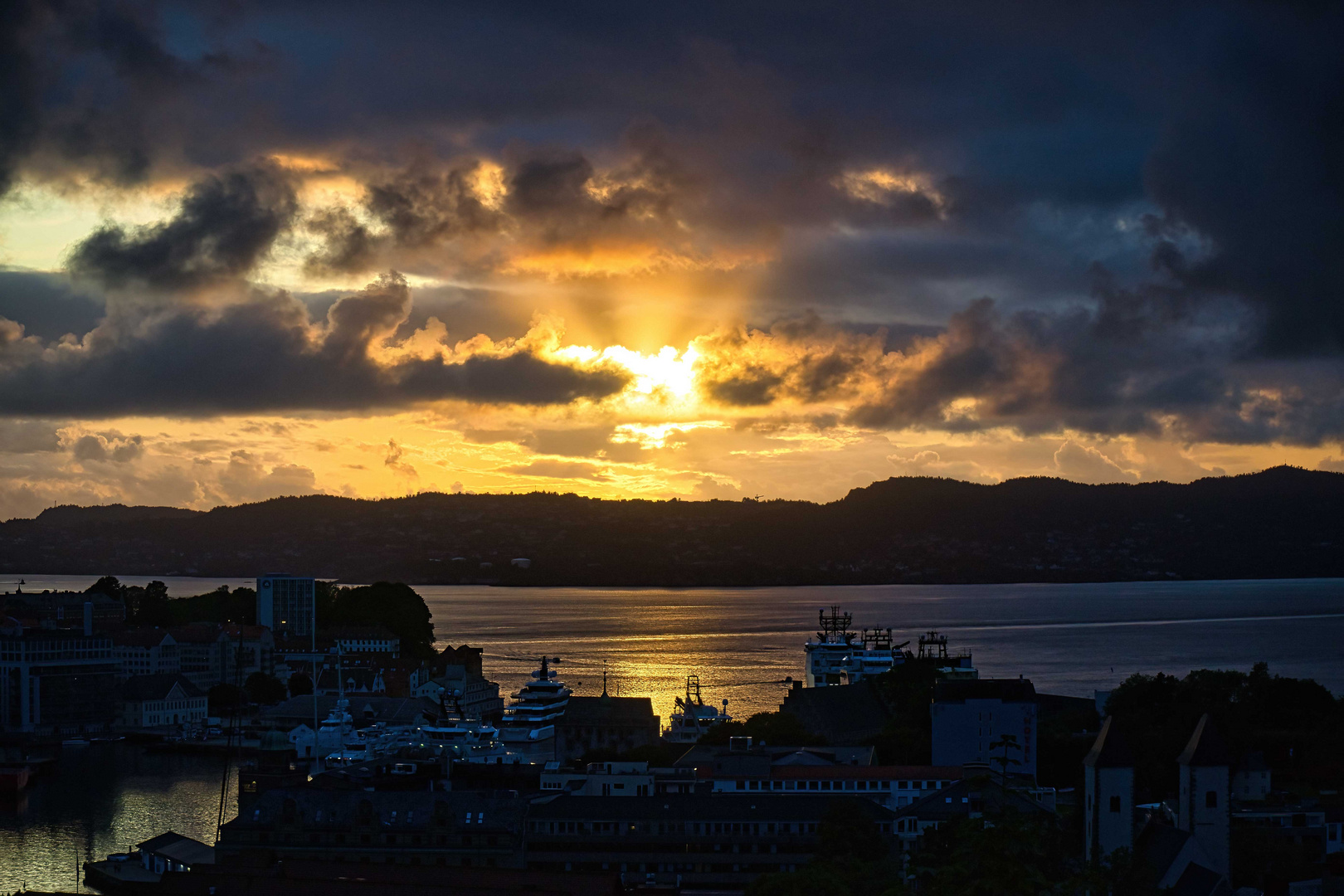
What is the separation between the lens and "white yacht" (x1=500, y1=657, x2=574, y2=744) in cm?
6059

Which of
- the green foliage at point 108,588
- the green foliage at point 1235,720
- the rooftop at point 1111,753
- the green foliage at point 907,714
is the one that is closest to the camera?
the rooftop at point 1111,753

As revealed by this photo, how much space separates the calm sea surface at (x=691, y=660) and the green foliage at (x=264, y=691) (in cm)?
1315

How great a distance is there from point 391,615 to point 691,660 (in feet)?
78.6

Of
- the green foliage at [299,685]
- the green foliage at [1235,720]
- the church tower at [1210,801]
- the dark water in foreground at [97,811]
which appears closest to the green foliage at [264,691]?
the green foliage at [299,685]

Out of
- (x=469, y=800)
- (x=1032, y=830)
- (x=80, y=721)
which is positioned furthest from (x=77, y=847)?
(x=80, y=721)

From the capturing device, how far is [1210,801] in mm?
32500

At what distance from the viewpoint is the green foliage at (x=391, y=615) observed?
112 m

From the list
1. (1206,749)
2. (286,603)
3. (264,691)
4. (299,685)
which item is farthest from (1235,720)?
(286,603)

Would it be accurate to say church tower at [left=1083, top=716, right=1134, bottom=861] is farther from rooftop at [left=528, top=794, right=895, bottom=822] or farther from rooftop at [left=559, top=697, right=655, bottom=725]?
rooftop at [left=559, top=697, right=655, bottom=725]

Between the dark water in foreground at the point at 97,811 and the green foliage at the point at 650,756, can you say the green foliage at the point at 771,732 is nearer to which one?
the green foliage at the point at 650,756

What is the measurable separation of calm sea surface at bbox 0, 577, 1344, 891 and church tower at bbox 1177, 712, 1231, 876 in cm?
2978

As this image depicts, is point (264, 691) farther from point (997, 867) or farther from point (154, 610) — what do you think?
point (997, 867)

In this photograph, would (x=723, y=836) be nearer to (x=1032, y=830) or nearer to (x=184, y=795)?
(x=1032, y=830)

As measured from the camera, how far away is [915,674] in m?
71.1
